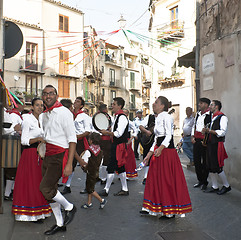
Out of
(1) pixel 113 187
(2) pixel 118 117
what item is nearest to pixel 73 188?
(1) pixel 113 187

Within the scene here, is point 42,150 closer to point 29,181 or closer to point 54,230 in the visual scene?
point 29,181

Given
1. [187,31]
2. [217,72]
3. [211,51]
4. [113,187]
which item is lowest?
[113,187]

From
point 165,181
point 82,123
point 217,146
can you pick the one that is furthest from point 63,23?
point 165,181

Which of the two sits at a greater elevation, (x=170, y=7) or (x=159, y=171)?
(x=170, y=7)

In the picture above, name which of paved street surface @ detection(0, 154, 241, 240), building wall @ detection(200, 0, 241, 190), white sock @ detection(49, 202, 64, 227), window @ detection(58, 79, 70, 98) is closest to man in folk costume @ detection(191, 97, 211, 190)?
building wall @ detection(200, 0, 241, 190)

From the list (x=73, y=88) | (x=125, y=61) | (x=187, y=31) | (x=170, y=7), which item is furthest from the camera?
(x=125, y=61)

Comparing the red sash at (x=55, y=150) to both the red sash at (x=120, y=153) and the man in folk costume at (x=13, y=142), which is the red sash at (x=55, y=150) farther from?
the red sash at (x=120, y=153)

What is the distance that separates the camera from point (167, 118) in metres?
5.55

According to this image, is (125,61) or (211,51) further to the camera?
(125,61)

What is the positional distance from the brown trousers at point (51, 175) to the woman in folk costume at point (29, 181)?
0.64 meters

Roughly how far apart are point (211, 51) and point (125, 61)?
4613cm

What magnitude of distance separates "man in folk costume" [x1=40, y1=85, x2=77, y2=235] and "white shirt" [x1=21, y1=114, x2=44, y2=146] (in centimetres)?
69

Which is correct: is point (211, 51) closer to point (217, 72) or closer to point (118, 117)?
point (217, 72)

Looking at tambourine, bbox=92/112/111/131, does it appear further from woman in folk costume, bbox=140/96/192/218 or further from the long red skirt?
the long red skirt
